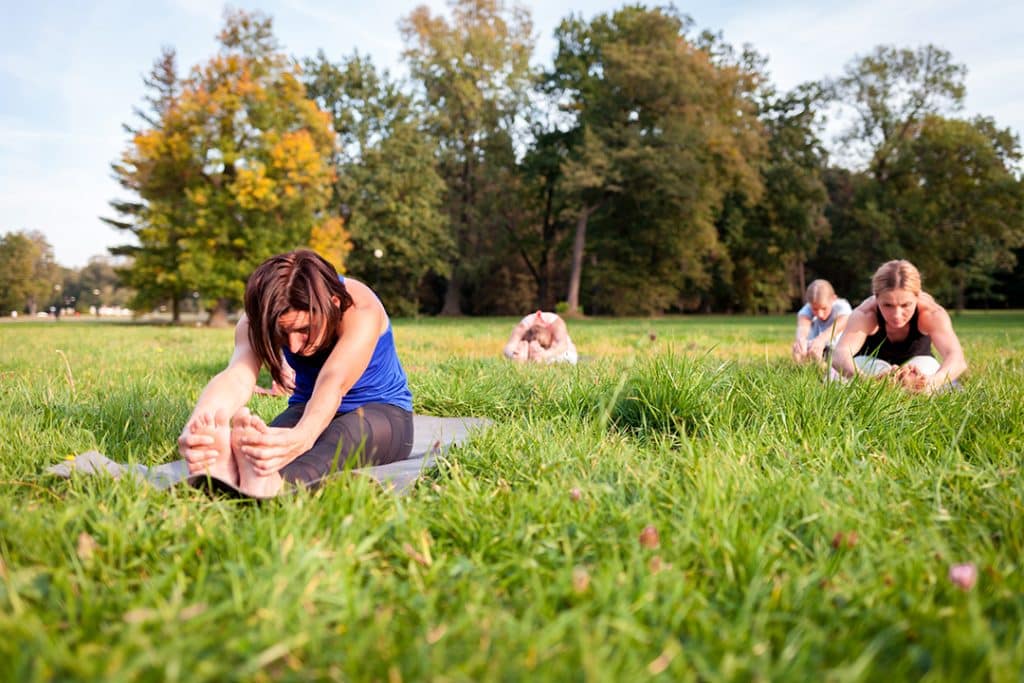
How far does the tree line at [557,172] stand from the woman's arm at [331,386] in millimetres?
21324

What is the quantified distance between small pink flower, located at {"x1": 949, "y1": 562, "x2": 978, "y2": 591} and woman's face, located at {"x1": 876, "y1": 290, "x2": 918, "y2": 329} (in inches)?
148

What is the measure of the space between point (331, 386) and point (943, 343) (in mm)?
4254

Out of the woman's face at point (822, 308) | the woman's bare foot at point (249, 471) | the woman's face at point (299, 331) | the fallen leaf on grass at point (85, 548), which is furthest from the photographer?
the woman's face at point (822, 308)

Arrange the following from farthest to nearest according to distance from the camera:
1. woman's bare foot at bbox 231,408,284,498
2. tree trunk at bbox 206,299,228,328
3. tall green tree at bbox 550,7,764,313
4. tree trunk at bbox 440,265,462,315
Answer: tree trunk at bbox 440,265,462,315, tall green tree at bbox 550,7,764,313, tree trunk at bbox 206,299,228,328, woman's bare foot at bbox 231,408,284,498

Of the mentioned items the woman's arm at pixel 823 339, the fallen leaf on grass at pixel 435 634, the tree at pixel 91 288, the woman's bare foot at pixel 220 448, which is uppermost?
the tree at pixel 91 288

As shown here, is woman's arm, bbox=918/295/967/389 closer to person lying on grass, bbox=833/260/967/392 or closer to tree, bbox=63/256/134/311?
person lying on grass, bbox=833/260/967/392

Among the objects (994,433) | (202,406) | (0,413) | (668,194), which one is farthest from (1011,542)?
(668,194)

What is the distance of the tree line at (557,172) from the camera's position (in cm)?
2322

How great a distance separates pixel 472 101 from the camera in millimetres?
31688

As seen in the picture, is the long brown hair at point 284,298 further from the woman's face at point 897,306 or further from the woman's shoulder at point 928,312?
the woman's shoulder at point 928,312

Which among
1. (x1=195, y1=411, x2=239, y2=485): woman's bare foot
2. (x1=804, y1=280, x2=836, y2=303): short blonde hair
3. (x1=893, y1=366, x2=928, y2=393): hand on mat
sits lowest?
(x1=195, y1=411, x2=239, y2=485): woman's bare foot

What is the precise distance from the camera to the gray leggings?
2.43 metres

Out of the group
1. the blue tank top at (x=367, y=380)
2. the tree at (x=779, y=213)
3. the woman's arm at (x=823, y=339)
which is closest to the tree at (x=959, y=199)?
the tree at (x=779, y=213)

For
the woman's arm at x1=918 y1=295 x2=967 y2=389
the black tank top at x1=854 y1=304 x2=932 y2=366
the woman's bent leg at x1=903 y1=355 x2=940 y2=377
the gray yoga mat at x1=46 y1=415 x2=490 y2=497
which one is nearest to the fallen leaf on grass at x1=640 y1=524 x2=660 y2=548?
the gray yoga mat at x1=46 y1=415 x2=490 y2=497
